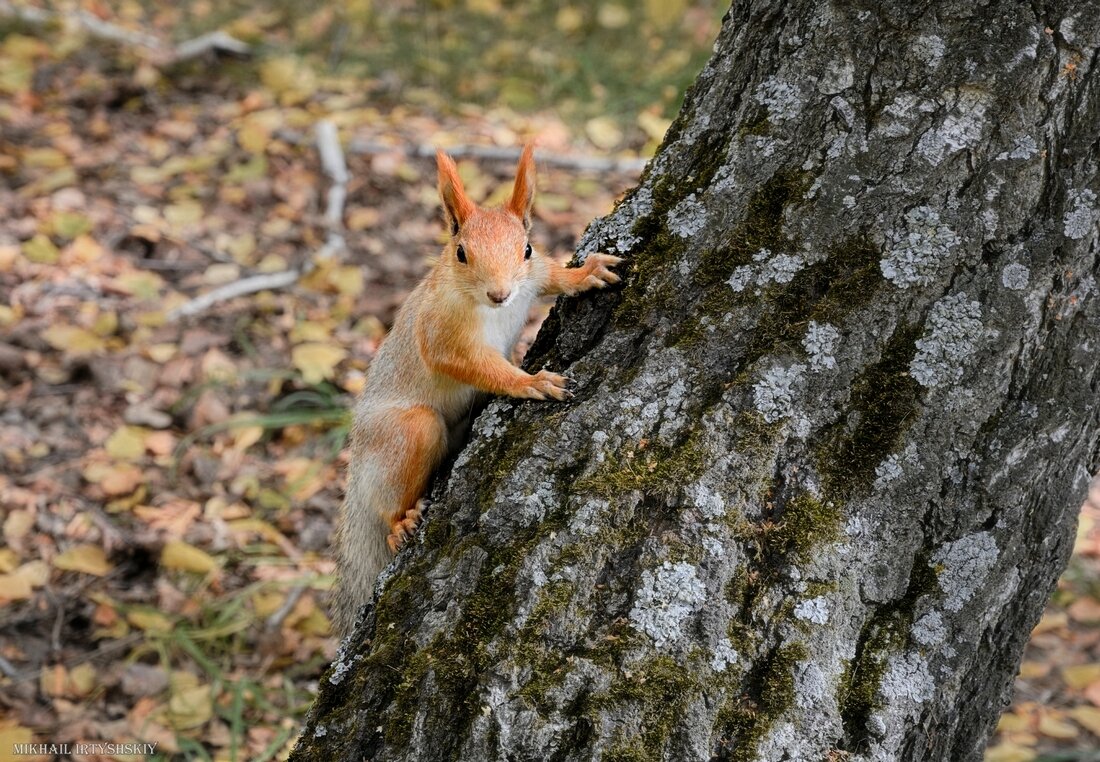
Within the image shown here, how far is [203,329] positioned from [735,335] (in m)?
3.53

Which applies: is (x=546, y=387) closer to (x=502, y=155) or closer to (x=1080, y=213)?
(x=1080, y=213)

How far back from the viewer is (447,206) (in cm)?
241

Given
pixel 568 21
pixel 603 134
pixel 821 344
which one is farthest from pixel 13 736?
pixel 568 21

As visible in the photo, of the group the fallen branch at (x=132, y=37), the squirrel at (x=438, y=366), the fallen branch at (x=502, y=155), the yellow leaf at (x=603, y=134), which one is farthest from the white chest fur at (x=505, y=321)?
the fallen branch at (x=132, y=37)

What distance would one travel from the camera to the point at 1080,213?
5.61 feet

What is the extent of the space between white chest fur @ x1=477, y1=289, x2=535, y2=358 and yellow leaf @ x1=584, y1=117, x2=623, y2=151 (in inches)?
129

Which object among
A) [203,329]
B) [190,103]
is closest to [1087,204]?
[203,329]

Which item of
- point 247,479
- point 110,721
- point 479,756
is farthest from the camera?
point 247,479

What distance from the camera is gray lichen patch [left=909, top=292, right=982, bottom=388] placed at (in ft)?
5.62

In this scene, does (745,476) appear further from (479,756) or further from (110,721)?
(110,721)

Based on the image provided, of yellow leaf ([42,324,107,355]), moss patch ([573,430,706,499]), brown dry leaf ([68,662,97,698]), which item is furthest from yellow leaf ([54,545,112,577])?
moss patch ([573,430,706,499])

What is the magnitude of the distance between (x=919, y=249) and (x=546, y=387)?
717 millimetres

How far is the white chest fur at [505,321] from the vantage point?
247 cm

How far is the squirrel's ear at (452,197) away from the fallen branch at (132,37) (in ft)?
17.0
